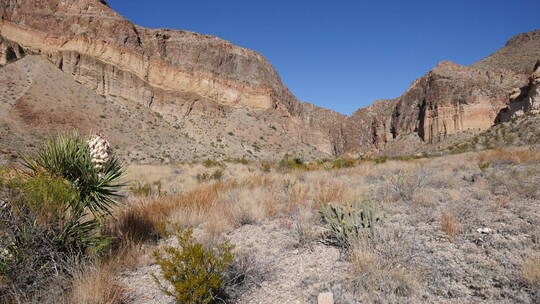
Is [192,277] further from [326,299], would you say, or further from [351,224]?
[351,224]

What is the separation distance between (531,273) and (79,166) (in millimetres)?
4228

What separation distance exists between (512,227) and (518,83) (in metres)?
72.0

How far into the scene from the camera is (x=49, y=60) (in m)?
33.9

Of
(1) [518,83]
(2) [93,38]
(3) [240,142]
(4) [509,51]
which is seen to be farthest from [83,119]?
(4) [509,51]

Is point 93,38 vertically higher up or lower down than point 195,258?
higher up

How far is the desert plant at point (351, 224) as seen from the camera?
307 cm

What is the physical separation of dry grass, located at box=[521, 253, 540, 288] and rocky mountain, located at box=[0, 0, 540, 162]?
1171 inches

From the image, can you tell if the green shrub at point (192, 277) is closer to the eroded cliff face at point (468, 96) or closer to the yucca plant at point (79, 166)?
the yucca plant at point (79, 166)

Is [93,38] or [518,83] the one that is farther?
[518,83]

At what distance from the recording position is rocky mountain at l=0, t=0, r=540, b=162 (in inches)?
1168

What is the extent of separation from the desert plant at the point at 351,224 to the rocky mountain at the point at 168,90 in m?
27.9

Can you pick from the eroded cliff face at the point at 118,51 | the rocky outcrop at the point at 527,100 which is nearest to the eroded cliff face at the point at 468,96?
the rocky outcrop at the point at 527,100

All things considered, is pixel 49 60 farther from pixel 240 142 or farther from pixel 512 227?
pixel 512 227

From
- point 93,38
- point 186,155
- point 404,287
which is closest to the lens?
point 404,287
